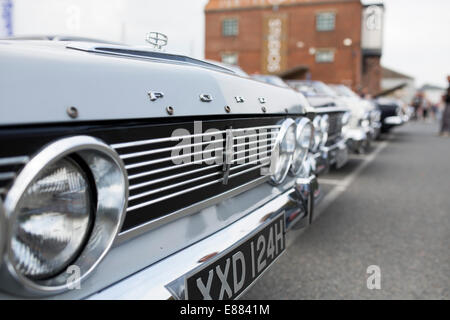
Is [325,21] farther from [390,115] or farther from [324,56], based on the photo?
[390,115]

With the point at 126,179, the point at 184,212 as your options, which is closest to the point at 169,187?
the point at 184,212

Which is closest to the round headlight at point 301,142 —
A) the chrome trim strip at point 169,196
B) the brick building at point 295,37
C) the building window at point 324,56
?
the chrome trim strip at point 169,196

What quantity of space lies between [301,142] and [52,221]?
1513 mm

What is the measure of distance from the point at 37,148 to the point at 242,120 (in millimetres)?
927

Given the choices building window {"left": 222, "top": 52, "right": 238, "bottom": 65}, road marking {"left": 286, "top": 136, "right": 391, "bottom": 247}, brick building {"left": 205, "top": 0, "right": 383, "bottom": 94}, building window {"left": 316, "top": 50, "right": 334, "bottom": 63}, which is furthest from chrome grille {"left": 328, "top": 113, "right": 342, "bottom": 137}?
building window {"left": 222, "top": 52, "right": 238, "bottom": 65}

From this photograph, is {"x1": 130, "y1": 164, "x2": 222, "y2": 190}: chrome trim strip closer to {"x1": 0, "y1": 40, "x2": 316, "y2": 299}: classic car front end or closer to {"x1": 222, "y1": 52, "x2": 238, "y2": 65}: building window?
{"x1": 0, "y1": 40, "x2": 316, "y2": 299}: classic car front end

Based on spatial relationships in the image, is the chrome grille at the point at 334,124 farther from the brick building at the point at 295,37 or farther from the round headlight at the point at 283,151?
the brick building at the point at 295,37

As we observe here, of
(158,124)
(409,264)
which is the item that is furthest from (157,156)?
(409,264)

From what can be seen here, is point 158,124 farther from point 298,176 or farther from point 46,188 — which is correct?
point 298,176

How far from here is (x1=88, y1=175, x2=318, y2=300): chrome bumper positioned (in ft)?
3.46

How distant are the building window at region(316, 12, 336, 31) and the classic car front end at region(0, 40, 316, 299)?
26.6 meters

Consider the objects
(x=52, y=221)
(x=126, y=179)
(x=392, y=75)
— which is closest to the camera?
(x=52, y=221)

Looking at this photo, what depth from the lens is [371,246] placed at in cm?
281

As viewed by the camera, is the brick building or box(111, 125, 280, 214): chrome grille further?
the brick building
